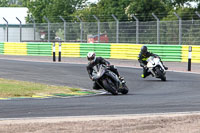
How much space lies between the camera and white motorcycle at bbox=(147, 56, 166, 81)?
17.6 m

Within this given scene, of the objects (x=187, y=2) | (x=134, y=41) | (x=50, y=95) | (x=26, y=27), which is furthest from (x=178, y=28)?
(x=187, y=2)

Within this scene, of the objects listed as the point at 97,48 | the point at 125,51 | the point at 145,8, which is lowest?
the point at 125,51

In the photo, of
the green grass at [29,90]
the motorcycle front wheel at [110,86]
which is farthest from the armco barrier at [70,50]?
the motorcycle front wheel at [110,86]

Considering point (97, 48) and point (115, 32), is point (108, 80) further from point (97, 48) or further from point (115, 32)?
point (115, 32)

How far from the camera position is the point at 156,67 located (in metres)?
17.8

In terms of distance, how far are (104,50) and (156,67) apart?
38.5 ft

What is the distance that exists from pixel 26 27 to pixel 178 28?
1212cm

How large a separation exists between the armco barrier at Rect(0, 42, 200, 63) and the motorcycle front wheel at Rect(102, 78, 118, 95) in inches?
475

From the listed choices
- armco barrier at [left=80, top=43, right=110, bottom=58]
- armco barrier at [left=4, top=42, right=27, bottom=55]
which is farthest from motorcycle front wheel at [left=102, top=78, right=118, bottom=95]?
armco barrier at [left=4, top=42, right=27, bottom=55]

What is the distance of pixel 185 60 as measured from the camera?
25625 millimetres

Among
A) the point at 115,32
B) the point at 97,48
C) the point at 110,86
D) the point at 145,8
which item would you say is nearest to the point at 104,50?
the point at 97,48

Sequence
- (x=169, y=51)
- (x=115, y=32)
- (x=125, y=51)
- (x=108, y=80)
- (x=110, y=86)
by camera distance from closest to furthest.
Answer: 1. (x=110, y=86)
2. (x=108, y=80)
3. (x=169, y=51)
4. (x=125, y=51)
5. (x=115, y=32)

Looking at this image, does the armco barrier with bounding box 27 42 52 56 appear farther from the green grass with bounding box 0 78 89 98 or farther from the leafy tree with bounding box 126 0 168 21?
the green grass with bounding box 0 78 89 98

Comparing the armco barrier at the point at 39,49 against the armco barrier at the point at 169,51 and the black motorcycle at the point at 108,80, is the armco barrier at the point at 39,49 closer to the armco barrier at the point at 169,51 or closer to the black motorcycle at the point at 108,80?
the armco barrier at the point at 169,51
